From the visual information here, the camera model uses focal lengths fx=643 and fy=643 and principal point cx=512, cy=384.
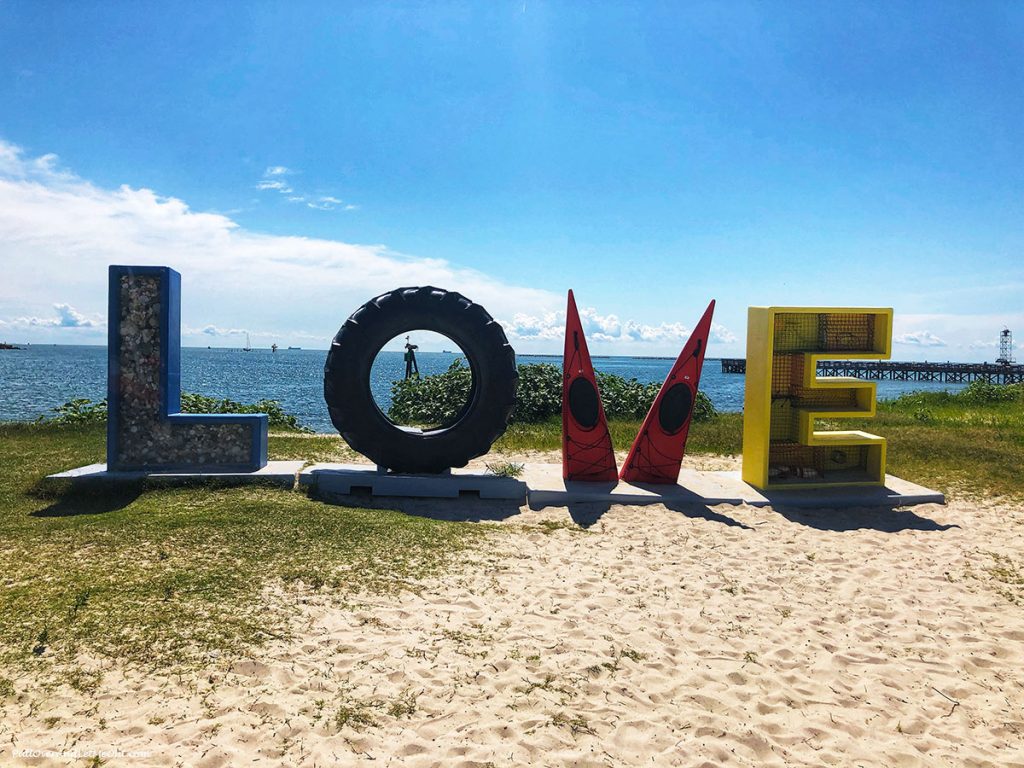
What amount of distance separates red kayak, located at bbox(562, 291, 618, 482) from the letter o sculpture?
0.81m

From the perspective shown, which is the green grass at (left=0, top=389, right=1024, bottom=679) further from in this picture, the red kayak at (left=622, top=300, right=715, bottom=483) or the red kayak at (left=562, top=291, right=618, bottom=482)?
the red kayak at (left=622, top=300, right=715, bottom=483)

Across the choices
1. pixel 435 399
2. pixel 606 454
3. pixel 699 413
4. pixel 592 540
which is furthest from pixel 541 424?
pixel 592 540

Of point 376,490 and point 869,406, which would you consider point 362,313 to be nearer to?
point 376,490

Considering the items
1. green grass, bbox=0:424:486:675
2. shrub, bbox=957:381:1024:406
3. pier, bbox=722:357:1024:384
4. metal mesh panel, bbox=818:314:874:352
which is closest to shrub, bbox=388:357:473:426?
green grass, bbox=0:424:486:675

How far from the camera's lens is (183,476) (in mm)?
7910

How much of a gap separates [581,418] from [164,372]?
5.38m

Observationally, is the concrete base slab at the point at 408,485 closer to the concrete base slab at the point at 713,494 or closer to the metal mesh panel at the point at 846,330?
the concrete base slab at the point at 713,494

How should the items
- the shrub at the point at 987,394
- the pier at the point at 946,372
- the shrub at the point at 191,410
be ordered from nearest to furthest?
the shrub at the point at 191,410, the shrub at the point at 987,394, the pier at the point at 946,372

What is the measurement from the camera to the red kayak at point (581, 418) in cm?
859

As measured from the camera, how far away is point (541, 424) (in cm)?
1633

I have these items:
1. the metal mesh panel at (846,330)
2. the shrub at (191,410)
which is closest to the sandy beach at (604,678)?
the metal mesh panel at (846,330)

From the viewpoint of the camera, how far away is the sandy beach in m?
3.23

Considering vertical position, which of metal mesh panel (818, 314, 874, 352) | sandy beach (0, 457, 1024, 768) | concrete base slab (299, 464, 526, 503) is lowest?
sandy beach (0, 457, 1024, 768)

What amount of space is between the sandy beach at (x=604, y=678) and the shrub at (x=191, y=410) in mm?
10855
